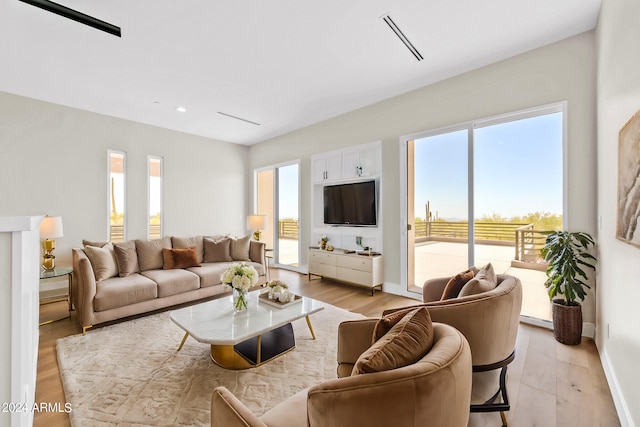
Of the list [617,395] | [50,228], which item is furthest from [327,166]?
[617,395]

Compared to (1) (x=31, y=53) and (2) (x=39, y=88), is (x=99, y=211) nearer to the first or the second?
(2) (x=39, y=88)

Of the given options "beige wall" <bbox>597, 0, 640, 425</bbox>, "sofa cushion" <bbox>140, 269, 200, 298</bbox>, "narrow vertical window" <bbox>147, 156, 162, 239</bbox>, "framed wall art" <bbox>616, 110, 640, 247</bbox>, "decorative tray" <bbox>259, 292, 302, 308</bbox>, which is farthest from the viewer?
"narrow vertical window" <bbox>147, 156, 162, 239</bbox>

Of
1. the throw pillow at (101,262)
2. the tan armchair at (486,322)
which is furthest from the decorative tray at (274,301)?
the throw pillow at (101,262)

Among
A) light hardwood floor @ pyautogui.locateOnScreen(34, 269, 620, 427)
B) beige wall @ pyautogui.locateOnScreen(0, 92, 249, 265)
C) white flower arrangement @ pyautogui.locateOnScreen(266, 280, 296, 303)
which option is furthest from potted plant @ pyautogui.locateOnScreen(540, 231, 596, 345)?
beige wall @ pyautogui.locateOnScreen(0, 92, 249, 265)

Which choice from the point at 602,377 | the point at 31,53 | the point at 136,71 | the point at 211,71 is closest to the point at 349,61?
the point at 211,71

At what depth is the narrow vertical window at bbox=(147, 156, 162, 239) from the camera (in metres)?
5.36

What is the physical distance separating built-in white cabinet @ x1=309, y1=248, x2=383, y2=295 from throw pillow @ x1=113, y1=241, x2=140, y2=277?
266 cm

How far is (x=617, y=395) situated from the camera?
1787 millimetres

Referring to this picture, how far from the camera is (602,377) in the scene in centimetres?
209

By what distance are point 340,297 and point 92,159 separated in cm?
459

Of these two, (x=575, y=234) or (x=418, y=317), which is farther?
(x=575, y=234)

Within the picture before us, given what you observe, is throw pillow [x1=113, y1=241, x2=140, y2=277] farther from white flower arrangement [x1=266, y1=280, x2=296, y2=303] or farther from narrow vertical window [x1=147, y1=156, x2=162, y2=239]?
white flower arrangement [x1=266, y1=280, x2=296, y2=303]

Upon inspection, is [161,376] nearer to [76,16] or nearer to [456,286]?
[456,286]

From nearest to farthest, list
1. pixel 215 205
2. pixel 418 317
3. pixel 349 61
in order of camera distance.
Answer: pixel 418 317 → pixel 349 61 → pixel 215 205
